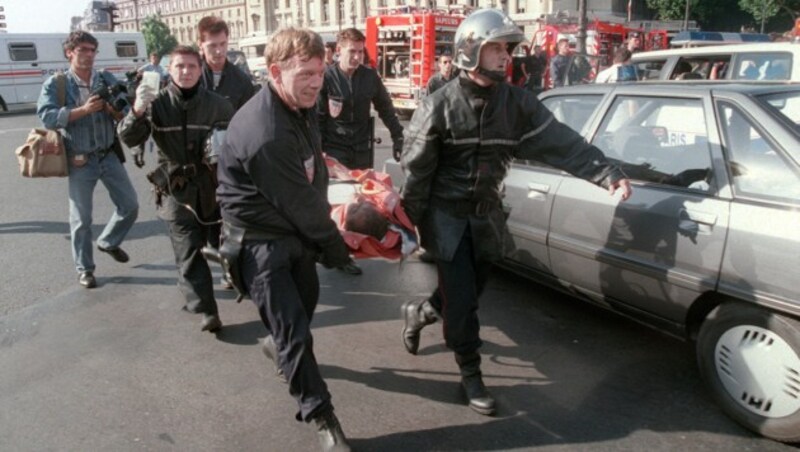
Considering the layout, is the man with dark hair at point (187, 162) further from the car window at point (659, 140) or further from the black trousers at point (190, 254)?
the car window at point (659, 140)

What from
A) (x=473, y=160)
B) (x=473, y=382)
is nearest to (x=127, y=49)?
(x=473, y=160)

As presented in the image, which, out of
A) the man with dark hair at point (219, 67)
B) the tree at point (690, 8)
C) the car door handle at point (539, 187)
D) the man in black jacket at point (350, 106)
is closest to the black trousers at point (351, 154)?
the man in black jacket at point (350, 106)

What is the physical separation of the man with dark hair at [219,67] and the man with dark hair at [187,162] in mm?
582

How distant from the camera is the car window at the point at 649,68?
9.42m

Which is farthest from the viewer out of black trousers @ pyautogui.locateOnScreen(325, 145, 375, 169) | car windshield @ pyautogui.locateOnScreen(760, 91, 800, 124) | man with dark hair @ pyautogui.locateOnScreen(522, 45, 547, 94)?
man with dark hair @ pyautogui.locateOnScreen(522, 45, 547, 94)

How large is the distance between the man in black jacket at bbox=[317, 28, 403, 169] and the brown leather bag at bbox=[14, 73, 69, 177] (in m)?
1.98

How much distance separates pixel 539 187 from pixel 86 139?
3.53 meters

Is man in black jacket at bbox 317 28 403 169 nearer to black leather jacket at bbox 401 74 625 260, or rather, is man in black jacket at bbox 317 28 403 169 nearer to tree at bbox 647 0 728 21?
black leather jacket at bbox 401 74 625 260

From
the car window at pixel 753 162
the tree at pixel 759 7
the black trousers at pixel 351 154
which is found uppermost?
the tree at pixel 759 7

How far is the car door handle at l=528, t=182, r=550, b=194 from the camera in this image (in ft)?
13.6

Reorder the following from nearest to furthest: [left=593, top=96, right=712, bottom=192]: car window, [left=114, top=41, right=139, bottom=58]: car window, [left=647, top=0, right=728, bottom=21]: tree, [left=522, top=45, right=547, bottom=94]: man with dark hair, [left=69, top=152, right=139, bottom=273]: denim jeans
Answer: [left=593, top=96, right=712, bottom=192]: car window
[left=69, top=152, right=139, bottom=273]: denim jeans
[left=522, top=45, right=547, bottom=94]: man with dark hair
[left=114, top=41, right=139, bottom=58]: car window
[left=647, top=0, right=728, bottom=21]: tree

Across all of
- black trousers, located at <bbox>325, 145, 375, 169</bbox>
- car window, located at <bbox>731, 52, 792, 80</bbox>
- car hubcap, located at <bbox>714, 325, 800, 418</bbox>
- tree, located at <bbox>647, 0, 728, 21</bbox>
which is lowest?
car hubcap, located at <bbox>714, 325, 800, 418</bbox>

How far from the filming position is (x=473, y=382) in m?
3.31

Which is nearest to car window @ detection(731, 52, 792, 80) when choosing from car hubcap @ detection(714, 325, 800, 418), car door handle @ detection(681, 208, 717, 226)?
car door handle @ detection(681, 208, 717, 226)
